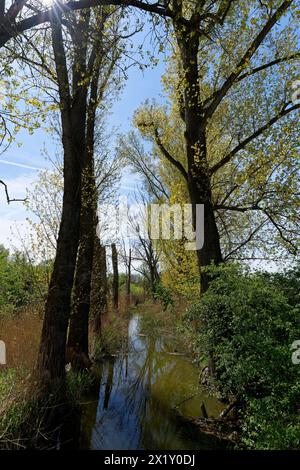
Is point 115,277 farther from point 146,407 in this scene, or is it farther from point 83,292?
point 146,407

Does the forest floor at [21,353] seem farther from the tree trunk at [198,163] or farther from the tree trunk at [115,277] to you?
the tree trunk at [115,277]

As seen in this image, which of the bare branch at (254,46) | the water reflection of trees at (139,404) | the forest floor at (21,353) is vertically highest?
the bare branch at (254,46)

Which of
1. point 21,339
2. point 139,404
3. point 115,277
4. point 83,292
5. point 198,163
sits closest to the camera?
point 21,339

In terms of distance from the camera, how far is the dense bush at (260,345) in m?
3.61

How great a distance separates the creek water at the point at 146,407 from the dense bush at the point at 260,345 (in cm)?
103

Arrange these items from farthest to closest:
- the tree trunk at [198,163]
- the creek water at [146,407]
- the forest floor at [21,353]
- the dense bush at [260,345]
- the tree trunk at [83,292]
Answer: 1. the tree trunk at [83,292]
2. the tree trunk at [198,163]
3. the creek water at [146,407]
4. the forest floor at [21,353]
5. the dense bush at [260,345]

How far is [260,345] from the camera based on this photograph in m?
3.97

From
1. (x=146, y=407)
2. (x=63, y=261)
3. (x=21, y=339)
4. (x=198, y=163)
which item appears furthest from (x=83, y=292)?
(x=198, y=163)

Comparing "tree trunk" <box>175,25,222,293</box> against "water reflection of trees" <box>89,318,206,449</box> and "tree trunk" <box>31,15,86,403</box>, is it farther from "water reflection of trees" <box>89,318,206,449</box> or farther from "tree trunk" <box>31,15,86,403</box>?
"tree trunk" <box>31,15,86,403</box>

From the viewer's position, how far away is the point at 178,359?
10562 millimetres

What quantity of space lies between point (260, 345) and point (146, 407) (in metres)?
3.33

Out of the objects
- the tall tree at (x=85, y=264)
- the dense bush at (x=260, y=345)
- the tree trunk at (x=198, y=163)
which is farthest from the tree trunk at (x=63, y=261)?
the tree trunk at (x=198, y=163)
